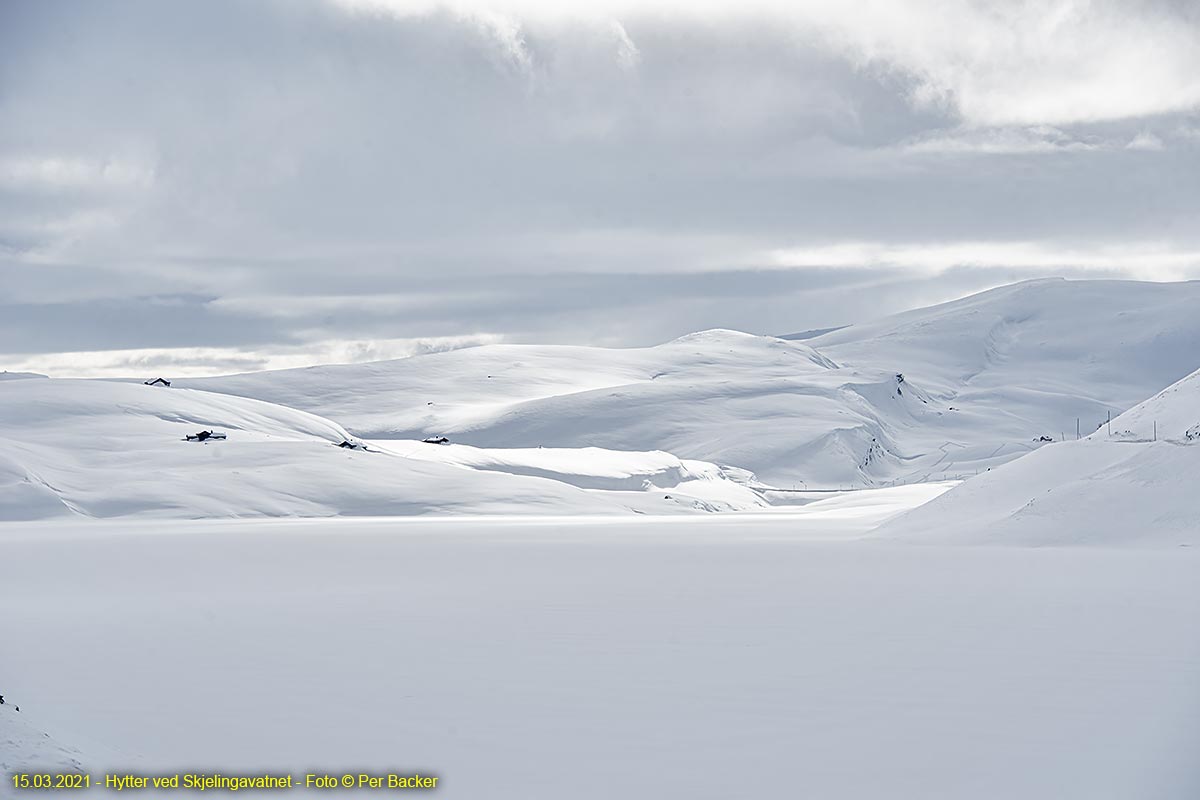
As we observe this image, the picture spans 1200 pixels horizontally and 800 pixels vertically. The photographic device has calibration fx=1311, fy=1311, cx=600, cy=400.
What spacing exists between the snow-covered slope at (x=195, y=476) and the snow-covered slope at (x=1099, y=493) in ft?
123

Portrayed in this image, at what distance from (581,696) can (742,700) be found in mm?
1629

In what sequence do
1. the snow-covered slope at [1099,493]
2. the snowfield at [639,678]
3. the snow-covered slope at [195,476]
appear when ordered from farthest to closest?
1. the snow-covered slope at [195,476]
2. the snow-covered slope at [1099,493]
3. the snowfield at [639,678]

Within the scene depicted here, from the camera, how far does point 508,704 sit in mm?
12930

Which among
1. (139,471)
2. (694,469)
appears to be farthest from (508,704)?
(694,469)

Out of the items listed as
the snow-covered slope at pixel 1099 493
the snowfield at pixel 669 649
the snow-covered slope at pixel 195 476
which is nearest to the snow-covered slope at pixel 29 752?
the snowfield at pixel 669 649

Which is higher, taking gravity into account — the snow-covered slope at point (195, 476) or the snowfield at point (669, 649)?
the snow-covered slope at point (195, 476)

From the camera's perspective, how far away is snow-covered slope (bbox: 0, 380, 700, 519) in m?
69.1

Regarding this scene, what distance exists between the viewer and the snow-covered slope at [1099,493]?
3669 centimetres

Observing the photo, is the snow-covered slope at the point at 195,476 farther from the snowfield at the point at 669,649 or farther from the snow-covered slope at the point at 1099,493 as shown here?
the snow-covered slope at the point at 1099,493

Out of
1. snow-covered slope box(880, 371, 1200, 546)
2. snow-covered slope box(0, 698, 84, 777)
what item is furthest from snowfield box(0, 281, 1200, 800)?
snow-covered slope box(880, 371, 1200, 546)

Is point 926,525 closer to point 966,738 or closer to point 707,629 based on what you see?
point 707,629

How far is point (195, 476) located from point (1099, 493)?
53.7m

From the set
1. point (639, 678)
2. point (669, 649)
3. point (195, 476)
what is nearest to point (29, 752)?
point (639, 678)

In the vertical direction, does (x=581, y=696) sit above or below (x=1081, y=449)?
below
